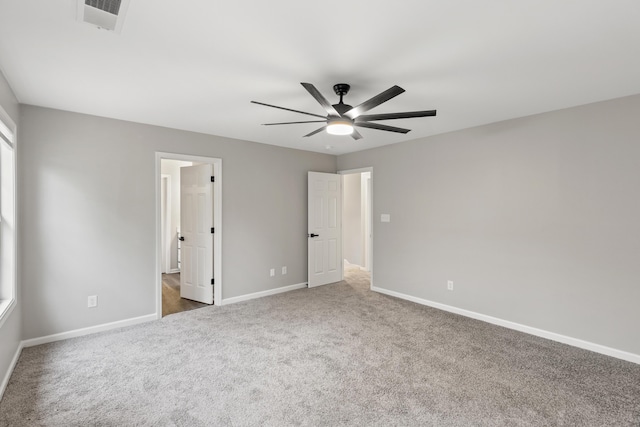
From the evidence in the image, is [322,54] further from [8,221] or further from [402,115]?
[8,221]

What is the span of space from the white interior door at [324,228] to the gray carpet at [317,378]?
5.85ft

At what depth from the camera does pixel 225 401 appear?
2.25 m

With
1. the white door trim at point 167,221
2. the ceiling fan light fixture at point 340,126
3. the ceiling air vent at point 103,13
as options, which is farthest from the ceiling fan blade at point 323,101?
the white door trim at point 167,221

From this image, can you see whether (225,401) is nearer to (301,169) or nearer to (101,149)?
(101,149)

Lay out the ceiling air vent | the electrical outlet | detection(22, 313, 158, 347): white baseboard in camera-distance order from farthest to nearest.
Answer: the electrical outlet
detection(22, 313, 158, 347): white baseboard
the ceiling air vent

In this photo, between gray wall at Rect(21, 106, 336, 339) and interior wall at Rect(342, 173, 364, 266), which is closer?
gray wall at Rect(21, 106, 336, 339)

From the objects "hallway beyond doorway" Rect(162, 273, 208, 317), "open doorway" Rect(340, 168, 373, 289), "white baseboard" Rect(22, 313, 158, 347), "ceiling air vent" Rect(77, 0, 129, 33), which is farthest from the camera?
"open doorway" Rect(340, 168, 373, 289)

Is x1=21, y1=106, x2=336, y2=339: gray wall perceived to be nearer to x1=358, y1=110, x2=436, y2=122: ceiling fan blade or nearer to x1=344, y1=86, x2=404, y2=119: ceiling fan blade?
x1=344, y1=86, x2=404, y2=119: ceiling fan blade

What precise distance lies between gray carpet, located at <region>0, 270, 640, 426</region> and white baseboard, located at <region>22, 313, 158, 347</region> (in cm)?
11

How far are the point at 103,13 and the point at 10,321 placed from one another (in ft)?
8.69

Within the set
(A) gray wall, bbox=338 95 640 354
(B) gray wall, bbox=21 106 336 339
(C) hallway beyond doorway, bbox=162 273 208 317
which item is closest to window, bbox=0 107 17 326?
(B) gray wall, bbox=21 106 336 339

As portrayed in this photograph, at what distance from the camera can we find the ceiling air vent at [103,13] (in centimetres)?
157

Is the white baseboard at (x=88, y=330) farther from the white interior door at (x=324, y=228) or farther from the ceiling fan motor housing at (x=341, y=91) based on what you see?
the ceiling fan motor housing at (x=341, y=91)

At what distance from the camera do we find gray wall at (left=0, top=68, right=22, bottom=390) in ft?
7.79
